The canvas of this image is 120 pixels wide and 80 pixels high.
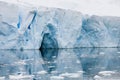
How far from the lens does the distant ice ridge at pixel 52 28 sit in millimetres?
13258

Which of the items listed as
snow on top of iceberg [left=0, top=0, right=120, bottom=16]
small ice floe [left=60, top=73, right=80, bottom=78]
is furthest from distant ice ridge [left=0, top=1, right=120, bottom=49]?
small ice floe [left=60, top=73, right=80, bottom=78]

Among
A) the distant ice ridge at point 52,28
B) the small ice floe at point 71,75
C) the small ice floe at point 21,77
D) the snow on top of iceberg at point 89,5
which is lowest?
the small ice floe at point 71,75

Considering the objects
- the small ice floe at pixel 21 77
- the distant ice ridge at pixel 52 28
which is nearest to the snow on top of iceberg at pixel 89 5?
the distant ice ridge at pixel 52 28

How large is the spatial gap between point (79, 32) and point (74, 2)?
3.20m

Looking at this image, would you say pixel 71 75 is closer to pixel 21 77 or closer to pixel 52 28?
pixel 21 77

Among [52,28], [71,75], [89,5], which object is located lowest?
[71,75]

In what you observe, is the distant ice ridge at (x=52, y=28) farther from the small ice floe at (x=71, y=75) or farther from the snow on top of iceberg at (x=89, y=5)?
the small ice floe at (x=71, y=75)

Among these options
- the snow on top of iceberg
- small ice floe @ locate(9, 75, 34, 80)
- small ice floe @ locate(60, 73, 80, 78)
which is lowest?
small ice floe @ locate(60, 73, 80, 78)

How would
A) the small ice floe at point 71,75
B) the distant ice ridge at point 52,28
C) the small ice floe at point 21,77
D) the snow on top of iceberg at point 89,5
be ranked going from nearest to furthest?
the small ice floe at point 21,77 < the small ice floe at point 71,75 < the distant ice ridge at point 52,28 < the snow on top of iceberg at point 89,5

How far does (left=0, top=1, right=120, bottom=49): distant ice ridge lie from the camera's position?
43.5ft

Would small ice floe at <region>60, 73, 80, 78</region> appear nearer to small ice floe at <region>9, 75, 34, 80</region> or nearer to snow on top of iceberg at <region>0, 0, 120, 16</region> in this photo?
small ice floe at <region>9, 75, 34, 80</region>

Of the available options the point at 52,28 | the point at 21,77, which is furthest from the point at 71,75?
the point at 52,28

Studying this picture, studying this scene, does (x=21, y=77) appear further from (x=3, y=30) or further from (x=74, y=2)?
(x=74, y=2)

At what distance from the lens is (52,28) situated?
14.2 meters
